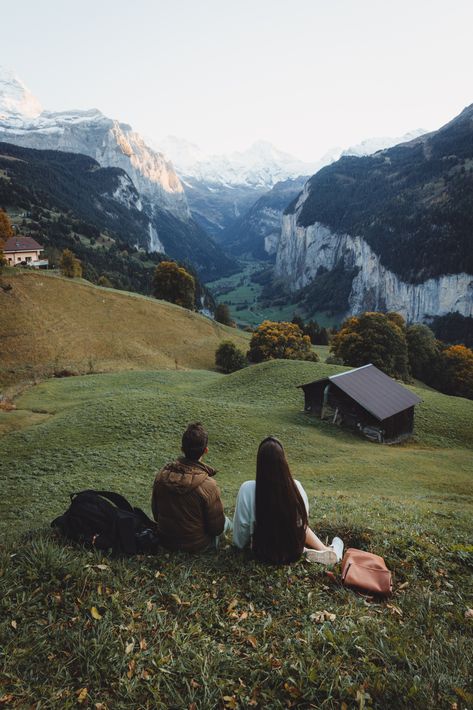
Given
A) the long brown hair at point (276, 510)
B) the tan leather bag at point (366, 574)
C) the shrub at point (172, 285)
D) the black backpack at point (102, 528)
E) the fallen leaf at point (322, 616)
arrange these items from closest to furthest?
the fallen leaf at point (322, 616) < the long brown hair at point (276, 510) < the tan leather bag at point (366, 574) < the black backpack at point (102, 528) < the shrub at point (172, 285)

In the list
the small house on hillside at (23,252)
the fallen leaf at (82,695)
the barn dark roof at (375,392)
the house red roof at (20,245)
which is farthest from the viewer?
the house red roof at (20,245)

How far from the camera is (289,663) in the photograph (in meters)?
5.48

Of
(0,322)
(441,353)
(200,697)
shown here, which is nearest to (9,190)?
(0,322)

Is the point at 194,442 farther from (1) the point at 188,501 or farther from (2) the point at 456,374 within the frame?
(2) the point at 456,374

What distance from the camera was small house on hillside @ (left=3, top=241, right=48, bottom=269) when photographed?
354ft

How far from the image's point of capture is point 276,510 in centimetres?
734

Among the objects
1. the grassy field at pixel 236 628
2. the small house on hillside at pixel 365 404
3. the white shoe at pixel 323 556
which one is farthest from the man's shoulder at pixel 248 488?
the small house on hillside at pixel 365 404

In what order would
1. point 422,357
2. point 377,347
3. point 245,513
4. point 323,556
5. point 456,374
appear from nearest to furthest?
1. point 245,513
2. point 323,556
3. point 377,347
4. point 456,374
5. point 422,357

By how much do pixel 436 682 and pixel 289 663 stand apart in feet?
5.84

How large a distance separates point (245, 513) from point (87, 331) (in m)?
65.0

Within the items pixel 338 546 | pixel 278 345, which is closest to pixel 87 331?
pixel 278 345

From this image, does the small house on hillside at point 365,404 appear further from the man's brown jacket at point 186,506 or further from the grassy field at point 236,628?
the man's brown jacket at point 186,506

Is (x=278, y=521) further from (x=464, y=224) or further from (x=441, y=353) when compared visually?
(x=464, y=224)

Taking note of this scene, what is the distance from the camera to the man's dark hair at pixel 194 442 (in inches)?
310
